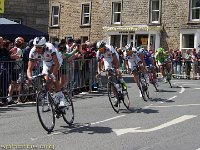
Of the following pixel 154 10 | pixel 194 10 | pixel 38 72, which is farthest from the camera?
pixel 154 10

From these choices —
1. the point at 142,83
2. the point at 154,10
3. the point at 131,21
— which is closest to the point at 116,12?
the point at 131,21

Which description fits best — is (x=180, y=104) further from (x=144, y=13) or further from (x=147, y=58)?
(x=144, y=13)

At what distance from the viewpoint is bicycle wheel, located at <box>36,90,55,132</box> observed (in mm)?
9547

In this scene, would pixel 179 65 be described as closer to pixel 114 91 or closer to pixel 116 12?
pixel 116 12

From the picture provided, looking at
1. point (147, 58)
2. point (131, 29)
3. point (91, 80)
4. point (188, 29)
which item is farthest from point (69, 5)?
point (91, 80)

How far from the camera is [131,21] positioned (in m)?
38.7

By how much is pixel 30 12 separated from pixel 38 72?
1460 centimetres

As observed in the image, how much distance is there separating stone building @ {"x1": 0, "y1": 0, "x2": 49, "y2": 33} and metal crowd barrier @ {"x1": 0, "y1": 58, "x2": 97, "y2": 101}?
11451mm

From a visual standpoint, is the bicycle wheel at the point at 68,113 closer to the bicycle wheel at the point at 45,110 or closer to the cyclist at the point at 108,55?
the bicycle wheel at the point at 45,110

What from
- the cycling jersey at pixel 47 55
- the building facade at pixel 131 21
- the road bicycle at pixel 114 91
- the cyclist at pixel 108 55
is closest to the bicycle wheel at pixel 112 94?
the road bicycle at pixel 114 91

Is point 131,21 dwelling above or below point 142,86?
above

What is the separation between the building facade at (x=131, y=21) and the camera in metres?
35.2

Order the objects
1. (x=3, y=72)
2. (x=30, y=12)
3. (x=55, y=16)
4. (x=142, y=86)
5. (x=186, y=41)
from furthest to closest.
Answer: (x=55, y=16), (x=186, y=41), (x=30, y=12), (x=142, y=86), (x=3, y=72)

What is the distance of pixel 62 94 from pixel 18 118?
2254mm
